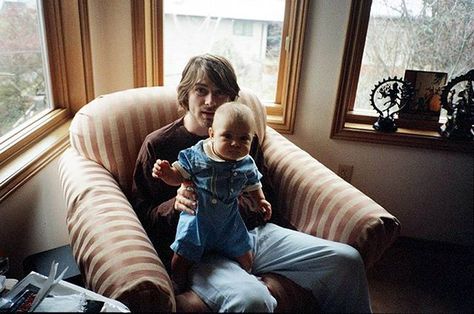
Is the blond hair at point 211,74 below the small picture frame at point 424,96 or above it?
above

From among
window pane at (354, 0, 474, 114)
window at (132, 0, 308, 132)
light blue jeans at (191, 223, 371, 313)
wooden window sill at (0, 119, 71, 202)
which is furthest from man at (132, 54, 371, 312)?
window pane at (354, 0, 474, 114)

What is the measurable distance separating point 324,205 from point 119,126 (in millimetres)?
793

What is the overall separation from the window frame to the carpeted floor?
4.51 ft

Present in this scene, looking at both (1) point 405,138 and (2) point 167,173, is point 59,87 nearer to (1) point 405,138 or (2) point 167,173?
(2) point 167,173

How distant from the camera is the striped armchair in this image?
0.97 meters

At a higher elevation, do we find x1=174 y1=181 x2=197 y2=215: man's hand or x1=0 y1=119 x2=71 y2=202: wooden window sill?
x1=174 y1=181 x2=197 y2=215: man's hand

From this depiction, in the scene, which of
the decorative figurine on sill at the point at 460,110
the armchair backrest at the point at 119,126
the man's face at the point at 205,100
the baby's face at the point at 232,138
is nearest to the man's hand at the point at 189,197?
the baby's face at the point at 232,138

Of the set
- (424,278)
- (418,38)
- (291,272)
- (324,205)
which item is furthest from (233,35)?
(424,278)

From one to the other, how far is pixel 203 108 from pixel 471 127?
4.40ft

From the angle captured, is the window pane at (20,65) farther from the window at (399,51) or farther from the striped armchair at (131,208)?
the window at (399,51)

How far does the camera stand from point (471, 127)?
192 cm

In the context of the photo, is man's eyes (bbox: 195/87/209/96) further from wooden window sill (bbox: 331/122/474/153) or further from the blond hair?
Result: wooden window sill (bbox: 331/122/474/153)

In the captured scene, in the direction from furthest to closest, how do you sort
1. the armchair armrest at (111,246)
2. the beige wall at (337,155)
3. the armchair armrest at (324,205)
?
the beige wall at (337,155) → the armchair armrest at (324,205) → the armchair armrest at (111,246)

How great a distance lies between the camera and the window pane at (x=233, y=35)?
1951 mm
